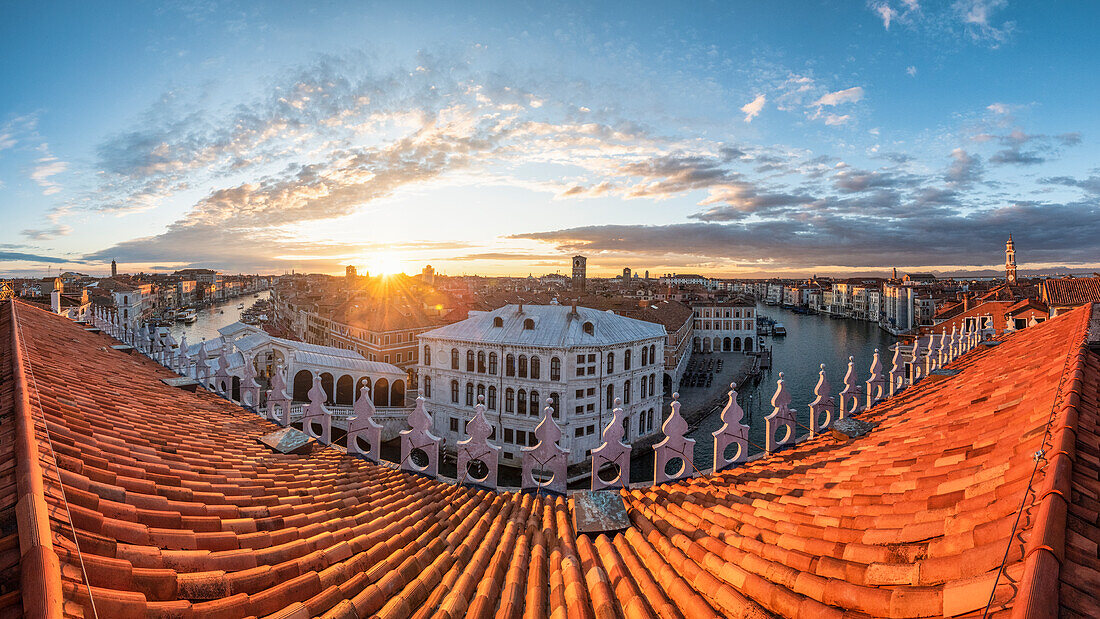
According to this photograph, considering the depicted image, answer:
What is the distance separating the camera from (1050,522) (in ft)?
6.53

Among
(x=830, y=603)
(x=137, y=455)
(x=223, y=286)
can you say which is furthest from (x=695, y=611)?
(x=223, y=286)

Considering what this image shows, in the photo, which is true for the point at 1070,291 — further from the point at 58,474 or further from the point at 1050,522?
the point at 58,474

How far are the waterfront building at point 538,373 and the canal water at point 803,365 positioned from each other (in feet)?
20.9

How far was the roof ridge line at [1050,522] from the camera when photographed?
165 centimetres

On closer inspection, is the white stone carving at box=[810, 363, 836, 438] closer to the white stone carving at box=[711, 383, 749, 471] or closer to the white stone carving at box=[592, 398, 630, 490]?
the white stone carving at box=[711, 383, 749, 471]

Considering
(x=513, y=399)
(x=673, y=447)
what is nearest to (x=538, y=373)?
(x=513, y=399)

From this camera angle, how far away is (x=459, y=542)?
4.35 m

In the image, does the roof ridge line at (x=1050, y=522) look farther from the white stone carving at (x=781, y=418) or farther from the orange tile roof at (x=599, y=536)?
the white stone carving at (x=781, y=418)

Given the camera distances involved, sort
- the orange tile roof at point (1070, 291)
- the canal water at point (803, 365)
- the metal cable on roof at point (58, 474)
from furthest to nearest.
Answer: the canal water at point (803, 365) < the orange tile roof at point (1070, 291) < the metal cable on roof at point (58, 474)

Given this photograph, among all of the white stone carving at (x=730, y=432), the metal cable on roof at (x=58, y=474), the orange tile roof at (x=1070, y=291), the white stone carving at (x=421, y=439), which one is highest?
the orange tile roof at (x=1070, y=291)

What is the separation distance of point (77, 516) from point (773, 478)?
5538 millimetres

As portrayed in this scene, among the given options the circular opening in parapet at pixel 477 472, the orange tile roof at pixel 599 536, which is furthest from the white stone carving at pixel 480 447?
the orange tile roof at pixel 599 536

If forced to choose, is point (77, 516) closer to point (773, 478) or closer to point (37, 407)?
point (37, 407)

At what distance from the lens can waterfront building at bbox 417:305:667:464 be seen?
2822cm
